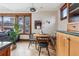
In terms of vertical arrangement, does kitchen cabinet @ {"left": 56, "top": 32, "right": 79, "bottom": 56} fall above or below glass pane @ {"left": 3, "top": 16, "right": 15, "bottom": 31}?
below

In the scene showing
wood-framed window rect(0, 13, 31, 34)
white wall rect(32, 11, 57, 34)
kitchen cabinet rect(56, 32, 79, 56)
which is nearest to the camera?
kitchen cabinet rect(56, 32, 79, 56)

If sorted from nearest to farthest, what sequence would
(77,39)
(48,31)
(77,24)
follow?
1. (77,39)
2. (77,24)
3. (48,31)

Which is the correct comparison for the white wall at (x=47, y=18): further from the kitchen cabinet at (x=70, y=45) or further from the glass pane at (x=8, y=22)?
the kitchen cabinet at (x=70, y=45)

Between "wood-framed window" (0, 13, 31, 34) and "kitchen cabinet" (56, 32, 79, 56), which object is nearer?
"kitchen cabinet" (56, 32, 79, 56)

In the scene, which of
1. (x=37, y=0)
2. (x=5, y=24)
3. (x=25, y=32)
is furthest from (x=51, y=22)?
(x=37, y=0)

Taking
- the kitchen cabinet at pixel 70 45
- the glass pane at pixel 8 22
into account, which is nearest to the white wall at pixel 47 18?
the glass pane at pixel 8 22

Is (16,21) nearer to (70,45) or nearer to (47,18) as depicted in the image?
(47,18)

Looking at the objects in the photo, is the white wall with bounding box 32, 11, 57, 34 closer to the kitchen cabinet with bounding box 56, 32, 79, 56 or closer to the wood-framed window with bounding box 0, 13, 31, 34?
the wood-framed window with bounding box 0, 13, 31, 34

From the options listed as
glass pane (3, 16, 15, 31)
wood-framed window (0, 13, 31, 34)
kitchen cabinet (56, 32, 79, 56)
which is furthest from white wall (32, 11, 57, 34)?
kitchen cabinet (56, 32, 79, 56)

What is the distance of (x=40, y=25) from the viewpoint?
9.01 metres

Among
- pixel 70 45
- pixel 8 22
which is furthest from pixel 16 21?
pixel 70 45

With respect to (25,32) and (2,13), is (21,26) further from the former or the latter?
(2,13)

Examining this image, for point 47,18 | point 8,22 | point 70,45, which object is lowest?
point 70,45

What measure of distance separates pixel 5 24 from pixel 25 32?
1.52 metres
